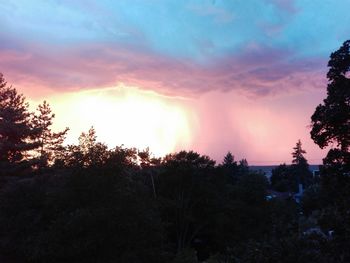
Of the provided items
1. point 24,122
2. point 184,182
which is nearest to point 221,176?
point 184,182

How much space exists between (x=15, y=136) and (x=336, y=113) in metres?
34.5

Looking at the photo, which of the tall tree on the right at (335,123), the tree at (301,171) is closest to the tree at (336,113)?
the tall tree on the right at (335,123)

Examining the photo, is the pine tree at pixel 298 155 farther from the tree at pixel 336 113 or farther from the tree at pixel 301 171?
the tree at pixel 336 113

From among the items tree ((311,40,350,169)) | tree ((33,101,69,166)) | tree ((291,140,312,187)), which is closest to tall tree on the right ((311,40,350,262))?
tree ((311,40,350,169))

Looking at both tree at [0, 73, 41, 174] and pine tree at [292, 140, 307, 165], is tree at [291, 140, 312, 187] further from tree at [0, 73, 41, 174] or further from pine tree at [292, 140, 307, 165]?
tree at [0, 73, 41, 174]

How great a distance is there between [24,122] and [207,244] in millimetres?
23534

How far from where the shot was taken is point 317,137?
1166 inches

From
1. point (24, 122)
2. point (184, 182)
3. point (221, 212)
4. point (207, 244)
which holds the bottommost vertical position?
point (207, 244)

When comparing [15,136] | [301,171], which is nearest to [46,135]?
[15,136]

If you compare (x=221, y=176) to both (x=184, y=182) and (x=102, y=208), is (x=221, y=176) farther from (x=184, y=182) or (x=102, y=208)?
(x=102, y=208)

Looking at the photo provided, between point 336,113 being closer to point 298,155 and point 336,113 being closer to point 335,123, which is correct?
point 335,123

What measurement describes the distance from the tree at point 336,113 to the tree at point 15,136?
29569 millimetres

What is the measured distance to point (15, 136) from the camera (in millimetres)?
51156

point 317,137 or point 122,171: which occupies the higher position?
point 317,137
